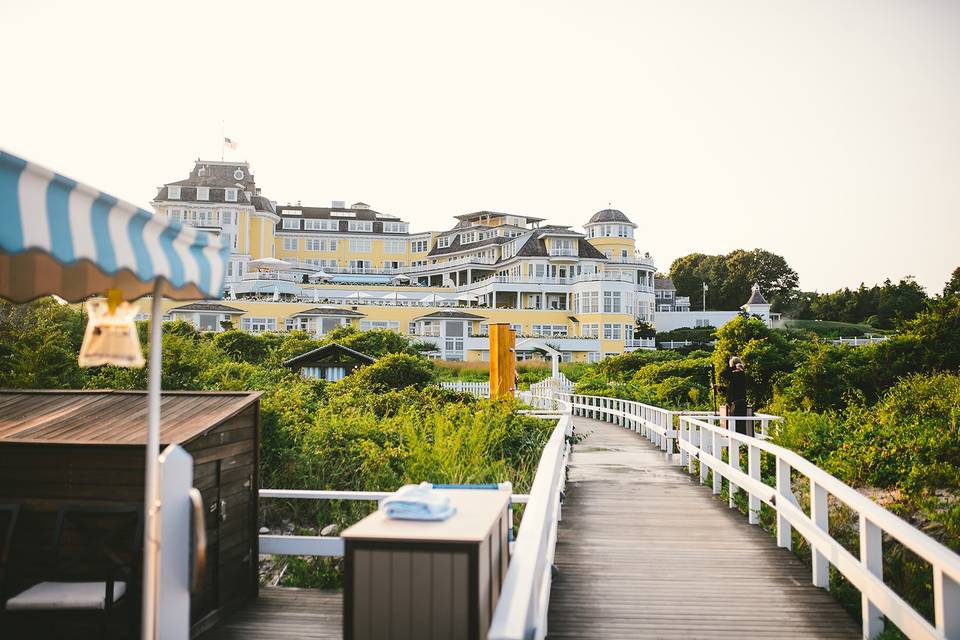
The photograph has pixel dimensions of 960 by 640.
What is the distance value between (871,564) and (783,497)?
2184mm

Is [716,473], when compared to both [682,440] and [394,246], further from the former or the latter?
[394,246]

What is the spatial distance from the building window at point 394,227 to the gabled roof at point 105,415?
85265 millimetres

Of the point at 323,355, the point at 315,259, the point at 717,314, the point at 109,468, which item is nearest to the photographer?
the point at 109,468

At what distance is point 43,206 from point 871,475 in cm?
905

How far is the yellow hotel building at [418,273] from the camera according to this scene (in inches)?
2329

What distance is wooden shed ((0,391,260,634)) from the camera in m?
5.02

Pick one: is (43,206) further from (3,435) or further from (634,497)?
(634,497)

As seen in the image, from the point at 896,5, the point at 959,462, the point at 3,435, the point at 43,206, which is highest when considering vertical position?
the point at 896,5

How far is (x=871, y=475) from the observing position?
8.95m

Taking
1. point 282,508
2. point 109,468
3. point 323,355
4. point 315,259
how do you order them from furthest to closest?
point 315,259
point 323,355
point 282,508
point 109,468

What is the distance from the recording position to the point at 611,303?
203 ft

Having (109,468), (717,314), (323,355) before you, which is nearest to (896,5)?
(323,355)

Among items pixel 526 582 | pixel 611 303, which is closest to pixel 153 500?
pixel 526 582

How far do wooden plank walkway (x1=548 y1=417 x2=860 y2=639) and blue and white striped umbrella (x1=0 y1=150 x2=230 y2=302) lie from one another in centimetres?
345
